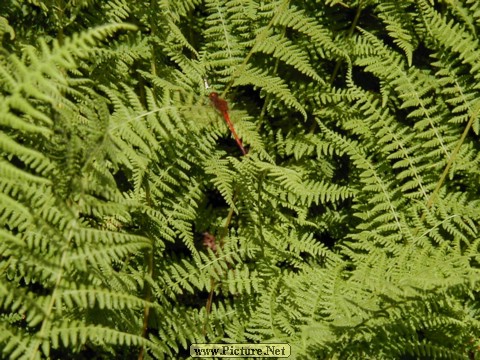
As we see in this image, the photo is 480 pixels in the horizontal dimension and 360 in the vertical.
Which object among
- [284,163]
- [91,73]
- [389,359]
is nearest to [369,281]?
[389,359]

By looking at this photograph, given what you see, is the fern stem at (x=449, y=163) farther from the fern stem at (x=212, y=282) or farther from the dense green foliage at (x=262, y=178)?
the fern stem at (x=212, y=282)

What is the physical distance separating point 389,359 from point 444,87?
158cm

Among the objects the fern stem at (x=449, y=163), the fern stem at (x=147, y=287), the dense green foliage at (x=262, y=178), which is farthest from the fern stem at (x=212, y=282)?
the fern stem at (x=449, y=163)

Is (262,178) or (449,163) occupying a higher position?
(449,163)

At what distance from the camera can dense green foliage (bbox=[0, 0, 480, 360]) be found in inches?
78.0

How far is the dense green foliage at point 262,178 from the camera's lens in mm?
1982

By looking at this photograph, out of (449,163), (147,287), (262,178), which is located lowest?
(147,287)

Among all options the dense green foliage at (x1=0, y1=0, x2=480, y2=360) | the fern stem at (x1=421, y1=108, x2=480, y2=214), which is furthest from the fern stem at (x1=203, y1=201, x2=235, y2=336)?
the fern stem at (x1=421, y1=108, x2=480, y2=214)

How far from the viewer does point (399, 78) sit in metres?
2.65

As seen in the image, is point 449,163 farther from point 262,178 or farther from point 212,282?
point 212,282

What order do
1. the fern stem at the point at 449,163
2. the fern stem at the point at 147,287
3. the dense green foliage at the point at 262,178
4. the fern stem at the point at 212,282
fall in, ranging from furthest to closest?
1. the fern stem at the point at 449,163
2. the fern stem at the point at 212,282
3. the fern stem at the point at 147,287
4. the dense green foliage at the point at 262,178

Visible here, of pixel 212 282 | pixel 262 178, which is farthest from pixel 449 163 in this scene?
pixel 212 282

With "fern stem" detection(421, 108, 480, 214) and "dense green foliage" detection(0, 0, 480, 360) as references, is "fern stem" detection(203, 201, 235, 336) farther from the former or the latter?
"fern stem" detection(421, 108, 480, 214)

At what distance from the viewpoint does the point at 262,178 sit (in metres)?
2.41
